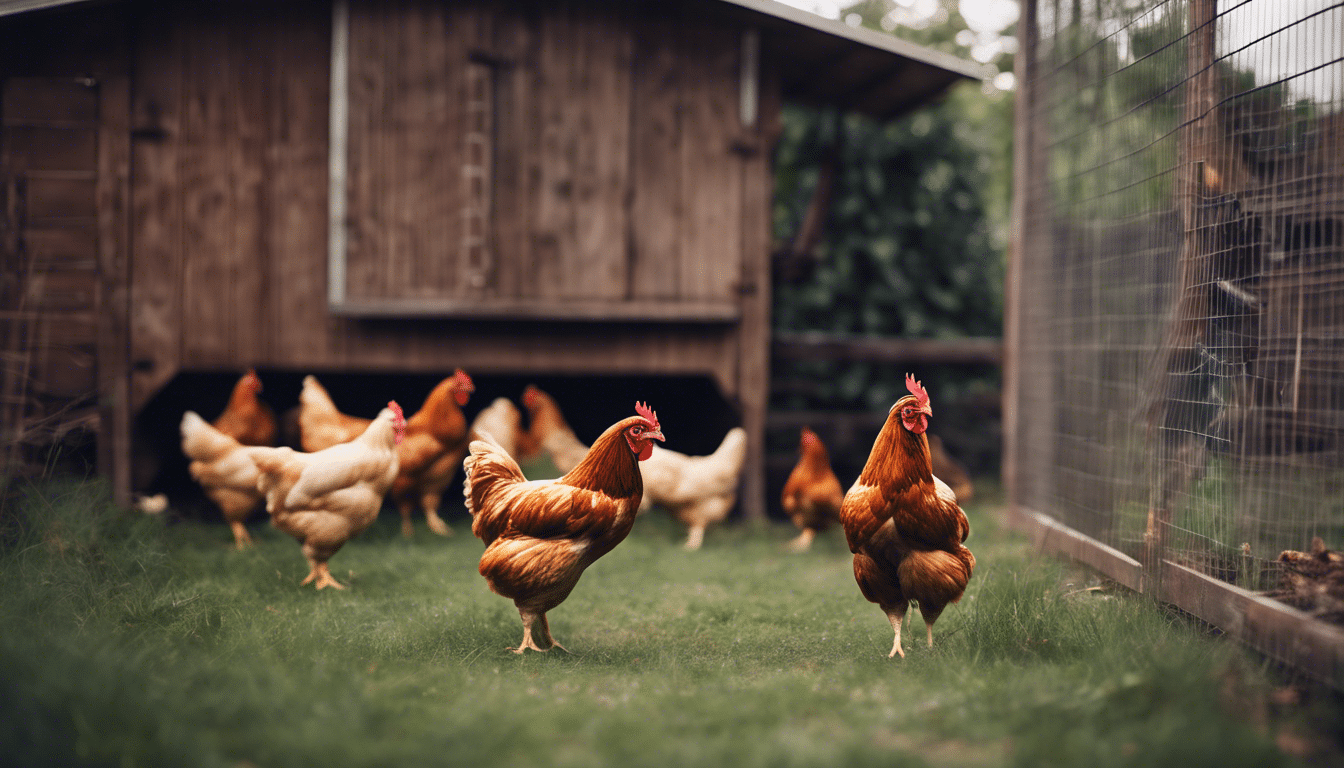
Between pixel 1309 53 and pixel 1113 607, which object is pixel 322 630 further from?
pixel 1309 53

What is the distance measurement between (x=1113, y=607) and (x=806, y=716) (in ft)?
5.68

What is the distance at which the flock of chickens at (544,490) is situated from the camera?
12.4 ft

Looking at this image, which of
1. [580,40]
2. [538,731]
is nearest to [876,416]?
[580,40]

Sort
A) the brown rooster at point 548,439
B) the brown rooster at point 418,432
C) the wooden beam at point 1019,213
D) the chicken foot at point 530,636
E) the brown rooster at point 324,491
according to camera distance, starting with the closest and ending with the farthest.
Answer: the chicken foot at point 530,636 < the brown rooster at point 324,491 < the brown rooster at point 418,432 < the wooden beam at point 1019,213 < the brown rooster at point 548,439

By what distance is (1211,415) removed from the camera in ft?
12.8

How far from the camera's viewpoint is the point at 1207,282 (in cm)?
382

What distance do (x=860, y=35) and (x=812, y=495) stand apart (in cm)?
360

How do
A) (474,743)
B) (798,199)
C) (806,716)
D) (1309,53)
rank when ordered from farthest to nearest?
(798,199) → (1309,53) → (806,716) → (474,743)

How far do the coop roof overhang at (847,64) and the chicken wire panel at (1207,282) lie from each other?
1.65 m

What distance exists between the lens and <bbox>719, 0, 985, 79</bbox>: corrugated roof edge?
258 inches

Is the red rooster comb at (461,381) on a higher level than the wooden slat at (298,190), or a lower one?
lower

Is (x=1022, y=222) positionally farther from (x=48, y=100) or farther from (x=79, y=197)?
(x=48, y=100)

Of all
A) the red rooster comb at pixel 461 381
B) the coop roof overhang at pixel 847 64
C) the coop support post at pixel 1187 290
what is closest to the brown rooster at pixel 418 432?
the red rooster comb at pixel 461 381

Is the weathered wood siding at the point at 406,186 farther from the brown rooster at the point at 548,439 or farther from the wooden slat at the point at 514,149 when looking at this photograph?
the brown rooster at the point at 548,439
